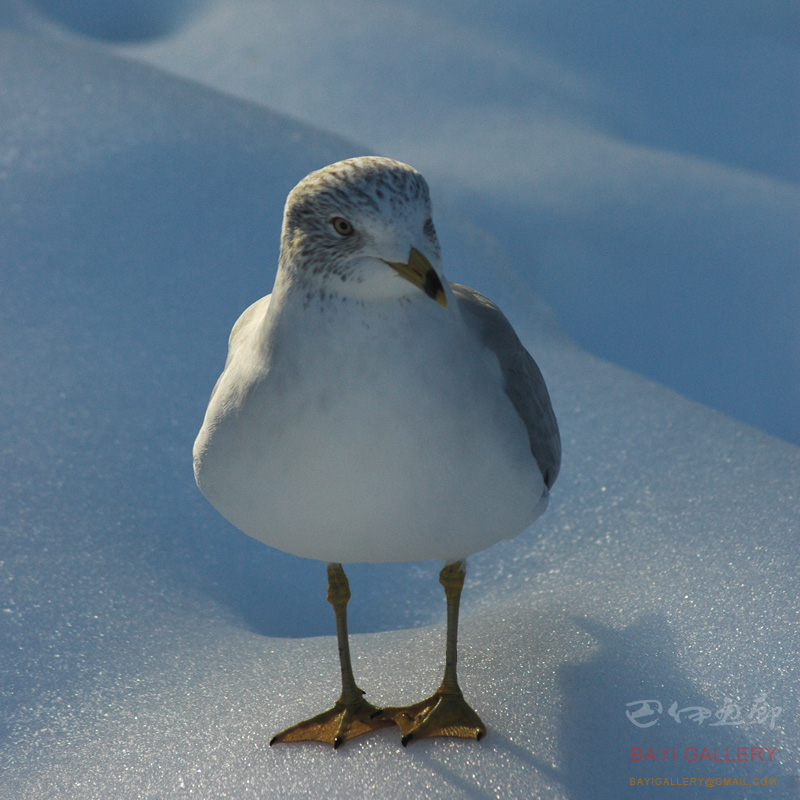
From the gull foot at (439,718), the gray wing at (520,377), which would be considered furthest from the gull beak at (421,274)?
the gull foot at (439,718)

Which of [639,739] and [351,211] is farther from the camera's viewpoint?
[639,739]

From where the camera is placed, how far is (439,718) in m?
2.16

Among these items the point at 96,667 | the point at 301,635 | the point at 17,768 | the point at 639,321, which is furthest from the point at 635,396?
the point at 17,768

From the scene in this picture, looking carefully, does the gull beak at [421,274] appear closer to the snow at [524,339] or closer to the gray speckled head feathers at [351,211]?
the gray speckled head feathers at [351,211]

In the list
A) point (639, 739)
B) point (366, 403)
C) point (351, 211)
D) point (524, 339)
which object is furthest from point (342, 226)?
point (524, 339)

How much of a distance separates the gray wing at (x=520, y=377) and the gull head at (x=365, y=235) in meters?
0.32

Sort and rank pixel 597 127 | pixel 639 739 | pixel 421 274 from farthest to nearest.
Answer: pixel 597 127 < pixel 639 739 < pixel 421 274

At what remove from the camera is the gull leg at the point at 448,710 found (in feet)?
7.04

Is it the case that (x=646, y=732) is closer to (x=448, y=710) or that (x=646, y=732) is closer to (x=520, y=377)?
(x=448, y=710)

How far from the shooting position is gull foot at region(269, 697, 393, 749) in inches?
86.0

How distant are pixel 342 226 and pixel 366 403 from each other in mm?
332

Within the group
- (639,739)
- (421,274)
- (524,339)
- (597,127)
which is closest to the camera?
(421,274)

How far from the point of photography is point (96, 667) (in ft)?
8.09

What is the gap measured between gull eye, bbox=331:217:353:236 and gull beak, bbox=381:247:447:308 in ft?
0.32
